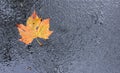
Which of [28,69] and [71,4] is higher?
[71,4]

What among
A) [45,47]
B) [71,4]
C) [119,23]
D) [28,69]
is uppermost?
[71,4]

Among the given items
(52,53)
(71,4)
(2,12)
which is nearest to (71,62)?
(52,53)

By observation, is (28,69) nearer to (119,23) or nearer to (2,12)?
(2,12)

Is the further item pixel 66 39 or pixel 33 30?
pixel 66 39
